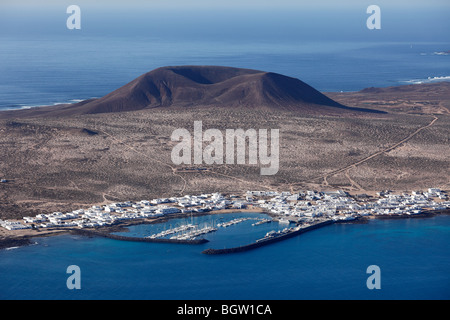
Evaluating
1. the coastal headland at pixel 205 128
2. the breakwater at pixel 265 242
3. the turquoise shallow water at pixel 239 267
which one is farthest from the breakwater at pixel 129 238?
the coastal headland at pixel 205 128

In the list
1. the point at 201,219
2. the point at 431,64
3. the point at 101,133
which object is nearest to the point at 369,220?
the point at 201,219

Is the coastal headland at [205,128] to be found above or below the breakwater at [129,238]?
above

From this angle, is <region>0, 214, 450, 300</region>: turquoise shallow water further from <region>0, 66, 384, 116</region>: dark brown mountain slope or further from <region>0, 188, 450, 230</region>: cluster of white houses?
<region>0, 66, 384, 116</region>: dark brown mountain slope

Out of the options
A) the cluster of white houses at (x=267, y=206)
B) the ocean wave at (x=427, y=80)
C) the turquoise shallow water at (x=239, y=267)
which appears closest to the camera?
the turquoise shallow water at (x=239, y=267)

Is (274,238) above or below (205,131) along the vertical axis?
below

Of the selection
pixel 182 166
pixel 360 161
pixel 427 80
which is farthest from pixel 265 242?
pixel 427 80

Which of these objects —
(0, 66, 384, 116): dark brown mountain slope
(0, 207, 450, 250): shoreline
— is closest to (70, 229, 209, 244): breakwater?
(0, 207, 450, 250): shoreline

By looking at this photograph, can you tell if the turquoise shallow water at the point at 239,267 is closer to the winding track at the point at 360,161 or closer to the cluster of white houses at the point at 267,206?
the cluster of white houses at the point at 267,206
